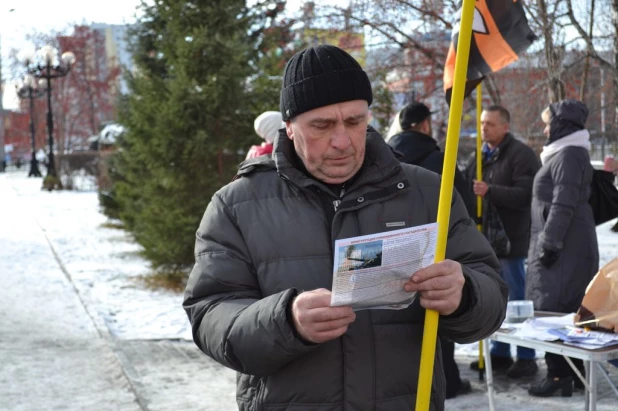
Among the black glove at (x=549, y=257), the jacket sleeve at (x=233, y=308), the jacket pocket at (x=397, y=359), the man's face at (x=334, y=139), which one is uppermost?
the man's face at (x=334, y=139)

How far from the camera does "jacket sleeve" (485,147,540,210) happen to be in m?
6.63

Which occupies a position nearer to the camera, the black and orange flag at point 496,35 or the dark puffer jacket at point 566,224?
the black and orange flag at point 496,35

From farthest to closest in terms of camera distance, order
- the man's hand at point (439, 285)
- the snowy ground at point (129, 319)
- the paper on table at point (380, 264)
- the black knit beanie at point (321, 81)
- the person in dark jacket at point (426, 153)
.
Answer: the snowy ground at point (129, 319) → the person in dark jacket at point (426, 153) → the black knit beanie at point (321, 81) → the man's hand at point (439, 285) → the paper on table at point (380, 264)

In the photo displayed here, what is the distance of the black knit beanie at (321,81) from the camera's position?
93.0 inches

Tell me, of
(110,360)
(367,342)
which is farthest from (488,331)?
(110,360)

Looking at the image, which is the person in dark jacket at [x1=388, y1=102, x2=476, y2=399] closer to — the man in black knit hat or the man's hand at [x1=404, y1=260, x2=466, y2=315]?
the man in black knit hat

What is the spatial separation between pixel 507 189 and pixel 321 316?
482 cm

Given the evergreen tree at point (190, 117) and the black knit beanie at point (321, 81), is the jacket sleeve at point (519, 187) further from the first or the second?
the black knit beanie at point (321, 81)

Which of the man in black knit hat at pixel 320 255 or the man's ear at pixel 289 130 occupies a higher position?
the man's ear at pixel 289 130

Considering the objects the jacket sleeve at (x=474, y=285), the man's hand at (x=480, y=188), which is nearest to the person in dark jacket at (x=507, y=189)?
the man's hand at (x=480, y=188)

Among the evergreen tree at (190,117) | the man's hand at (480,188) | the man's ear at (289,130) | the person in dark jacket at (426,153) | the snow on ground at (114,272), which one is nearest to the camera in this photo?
the man's ear at (289,130)

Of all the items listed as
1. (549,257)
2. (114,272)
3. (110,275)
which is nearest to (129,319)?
(110,275)

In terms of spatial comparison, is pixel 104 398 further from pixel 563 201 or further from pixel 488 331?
pixel 488 331

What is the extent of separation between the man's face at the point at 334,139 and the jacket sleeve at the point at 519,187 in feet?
14.5
